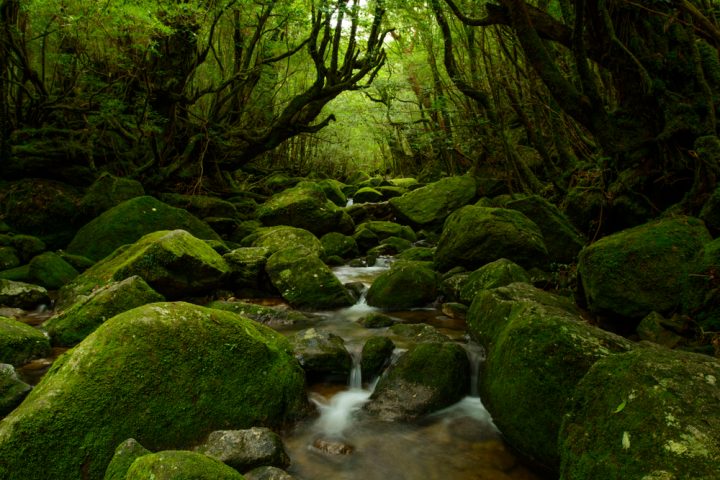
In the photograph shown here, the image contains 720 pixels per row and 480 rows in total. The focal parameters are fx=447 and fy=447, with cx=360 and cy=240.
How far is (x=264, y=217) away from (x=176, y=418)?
9.81 m

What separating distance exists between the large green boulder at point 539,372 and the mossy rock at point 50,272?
7617 millimetres

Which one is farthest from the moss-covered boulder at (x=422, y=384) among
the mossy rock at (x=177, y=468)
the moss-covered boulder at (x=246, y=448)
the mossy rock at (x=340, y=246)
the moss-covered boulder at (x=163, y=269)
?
the mossy rock at (x=340, y=246)

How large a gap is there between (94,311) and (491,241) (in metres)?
6.22

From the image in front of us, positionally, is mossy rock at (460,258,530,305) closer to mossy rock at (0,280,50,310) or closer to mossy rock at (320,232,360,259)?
mossy rock at (320,232,360,259)

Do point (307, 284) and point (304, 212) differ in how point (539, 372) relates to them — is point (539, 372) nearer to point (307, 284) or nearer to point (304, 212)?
point (307, 284)

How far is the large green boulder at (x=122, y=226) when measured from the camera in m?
9.14

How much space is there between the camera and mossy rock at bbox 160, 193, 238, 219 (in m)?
12.5

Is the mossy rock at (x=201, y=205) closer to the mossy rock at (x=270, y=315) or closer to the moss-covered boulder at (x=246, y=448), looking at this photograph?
the mossy rock at (x=270, y=315)

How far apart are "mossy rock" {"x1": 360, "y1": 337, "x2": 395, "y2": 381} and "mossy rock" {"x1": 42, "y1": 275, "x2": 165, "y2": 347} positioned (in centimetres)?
278

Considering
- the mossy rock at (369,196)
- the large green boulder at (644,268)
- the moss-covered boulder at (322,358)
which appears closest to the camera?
the large green boulder at (644,268)

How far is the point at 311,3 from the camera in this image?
1158 cm

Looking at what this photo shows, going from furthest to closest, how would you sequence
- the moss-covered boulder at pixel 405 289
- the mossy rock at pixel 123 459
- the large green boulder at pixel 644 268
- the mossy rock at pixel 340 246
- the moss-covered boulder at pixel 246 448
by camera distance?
the mossy rock at pixel 340 246
the moss-covered boulder at pixel 405 289
the large green boulder at pixel 644 268
the moss-covered boulder at pixel 246 448
the mossy rock at pixel 123 459

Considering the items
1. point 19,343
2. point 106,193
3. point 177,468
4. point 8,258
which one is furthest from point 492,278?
point 106,193

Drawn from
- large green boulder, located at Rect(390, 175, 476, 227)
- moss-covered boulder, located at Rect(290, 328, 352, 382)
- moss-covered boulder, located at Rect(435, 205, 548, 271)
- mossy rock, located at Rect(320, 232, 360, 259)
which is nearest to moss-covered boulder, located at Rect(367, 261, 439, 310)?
moss-covered boulder, located at Rect(435, 205, 548, 271)
